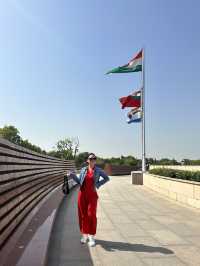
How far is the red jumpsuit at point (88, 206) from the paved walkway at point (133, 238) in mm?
322

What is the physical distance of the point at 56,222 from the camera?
9406mm

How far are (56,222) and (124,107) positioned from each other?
16449 mm

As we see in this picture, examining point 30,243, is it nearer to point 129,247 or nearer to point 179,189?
point 129,247

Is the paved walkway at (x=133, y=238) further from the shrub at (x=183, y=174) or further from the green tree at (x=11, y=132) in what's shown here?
the green tree at (x=11, y=132)

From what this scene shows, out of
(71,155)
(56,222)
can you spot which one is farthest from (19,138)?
(56,222)

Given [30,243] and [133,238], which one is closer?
[30,243]

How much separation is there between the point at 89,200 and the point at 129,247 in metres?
1.06

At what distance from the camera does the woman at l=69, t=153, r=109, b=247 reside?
6965 millimetres

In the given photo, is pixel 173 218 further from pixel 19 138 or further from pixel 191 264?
pixel 19 138

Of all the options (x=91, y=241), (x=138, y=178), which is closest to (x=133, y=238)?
(x=91, y=241)

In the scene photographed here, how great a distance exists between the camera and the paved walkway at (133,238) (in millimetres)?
5895

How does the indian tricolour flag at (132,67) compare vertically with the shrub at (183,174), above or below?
above

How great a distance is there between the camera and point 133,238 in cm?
746

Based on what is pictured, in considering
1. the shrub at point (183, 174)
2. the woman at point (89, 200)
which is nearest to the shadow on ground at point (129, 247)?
the woman at point (89, 200)
